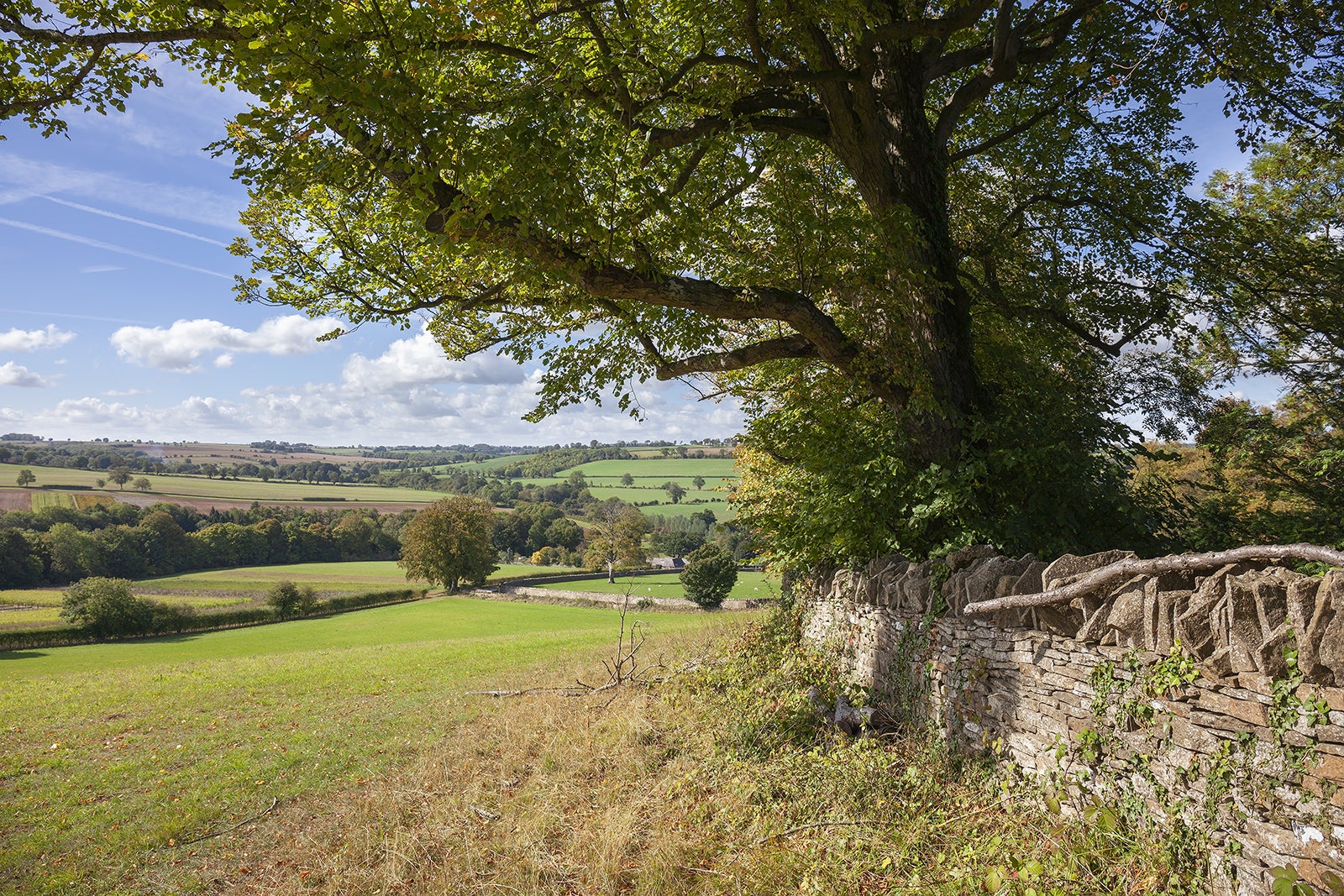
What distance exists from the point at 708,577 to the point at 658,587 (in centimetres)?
679

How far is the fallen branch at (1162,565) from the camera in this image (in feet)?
11.8

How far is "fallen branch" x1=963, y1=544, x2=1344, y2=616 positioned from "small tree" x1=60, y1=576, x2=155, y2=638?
44.7 m

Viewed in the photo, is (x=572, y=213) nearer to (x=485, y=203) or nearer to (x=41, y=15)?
(x=485, y=203)

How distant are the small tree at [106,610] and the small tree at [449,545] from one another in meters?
19.5

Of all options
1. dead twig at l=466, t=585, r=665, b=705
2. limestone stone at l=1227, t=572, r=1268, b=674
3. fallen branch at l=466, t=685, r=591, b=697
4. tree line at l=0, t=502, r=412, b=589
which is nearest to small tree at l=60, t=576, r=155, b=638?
tree line at l=0, t=502, r=412, b=589

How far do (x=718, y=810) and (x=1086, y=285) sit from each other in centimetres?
1110

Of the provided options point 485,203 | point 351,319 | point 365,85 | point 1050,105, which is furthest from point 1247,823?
point 1050,105

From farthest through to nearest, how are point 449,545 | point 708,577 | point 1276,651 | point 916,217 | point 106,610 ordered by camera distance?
point 449,545 → point 708,577 → point 106,610 → point 916,217 → point 1276,651

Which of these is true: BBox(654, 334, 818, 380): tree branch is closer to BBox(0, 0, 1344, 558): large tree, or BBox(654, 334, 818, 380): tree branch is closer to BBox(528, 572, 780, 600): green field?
BBox(0, 0, 1344, 558): large tree

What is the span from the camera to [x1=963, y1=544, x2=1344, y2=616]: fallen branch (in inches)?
141

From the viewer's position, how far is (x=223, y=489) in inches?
3893

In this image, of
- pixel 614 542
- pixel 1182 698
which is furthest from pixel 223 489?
pixel 1182 698

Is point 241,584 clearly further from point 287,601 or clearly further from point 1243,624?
point 1243,624

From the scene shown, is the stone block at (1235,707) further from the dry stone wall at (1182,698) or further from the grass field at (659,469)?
the grass field at (659,469)
